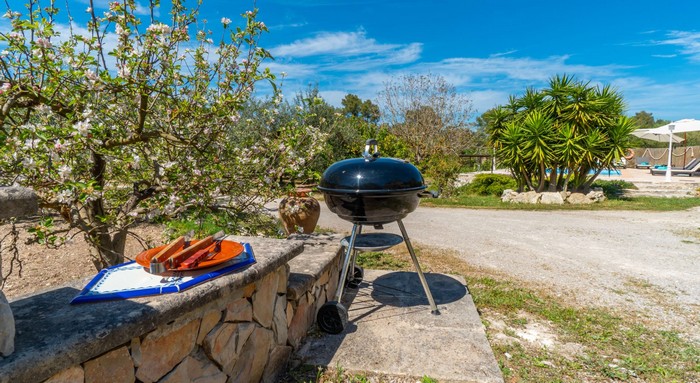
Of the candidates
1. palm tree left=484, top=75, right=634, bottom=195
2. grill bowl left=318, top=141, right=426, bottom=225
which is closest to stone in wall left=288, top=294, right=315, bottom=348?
grill bowl left=318, top=141, right=426, bottom=225

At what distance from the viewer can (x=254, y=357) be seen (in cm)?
207

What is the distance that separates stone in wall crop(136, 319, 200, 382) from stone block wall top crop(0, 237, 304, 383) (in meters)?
0.10

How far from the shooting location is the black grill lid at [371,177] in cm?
280

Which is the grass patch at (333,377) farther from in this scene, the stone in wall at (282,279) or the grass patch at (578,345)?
the grass patch at (578,345)

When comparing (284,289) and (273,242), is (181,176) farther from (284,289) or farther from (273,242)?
(284,289)

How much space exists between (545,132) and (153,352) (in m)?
11.8

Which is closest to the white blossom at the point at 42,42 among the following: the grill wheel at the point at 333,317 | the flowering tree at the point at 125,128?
the flowering tree at the point at 125,128

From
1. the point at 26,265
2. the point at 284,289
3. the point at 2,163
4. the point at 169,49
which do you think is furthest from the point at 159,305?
the point at 26,265

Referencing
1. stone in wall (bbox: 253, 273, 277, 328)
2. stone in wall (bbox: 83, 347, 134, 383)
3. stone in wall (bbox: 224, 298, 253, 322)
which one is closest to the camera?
stone in wall (bbox: 83, 347, 134, 383)

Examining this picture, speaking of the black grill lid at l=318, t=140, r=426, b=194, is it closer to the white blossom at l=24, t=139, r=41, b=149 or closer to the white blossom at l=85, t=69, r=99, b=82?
the white blossom at l=85, t=69, r=99, b=82

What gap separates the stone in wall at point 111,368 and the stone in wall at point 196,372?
18cm

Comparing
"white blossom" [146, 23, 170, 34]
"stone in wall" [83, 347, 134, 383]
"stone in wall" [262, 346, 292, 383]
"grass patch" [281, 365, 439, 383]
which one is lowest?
"grass patch" [281, 365, 439, 383]

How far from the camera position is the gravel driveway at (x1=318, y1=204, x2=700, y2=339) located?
392cm

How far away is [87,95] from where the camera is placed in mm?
2596
